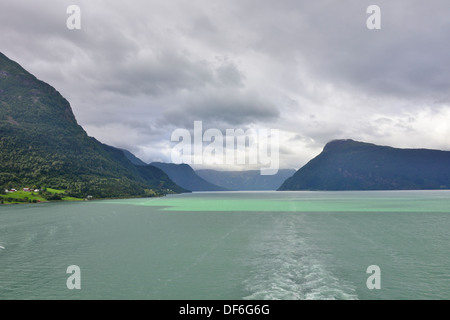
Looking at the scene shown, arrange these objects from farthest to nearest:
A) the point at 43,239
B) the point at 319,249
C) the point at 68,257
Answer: the point at 43,239, the point at 319,249, the point at 68,257

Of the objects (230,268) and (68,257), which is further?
(68,257)

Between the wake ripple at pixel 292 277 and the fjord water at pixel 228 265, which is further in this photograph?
the fjord water at pixel 228 265

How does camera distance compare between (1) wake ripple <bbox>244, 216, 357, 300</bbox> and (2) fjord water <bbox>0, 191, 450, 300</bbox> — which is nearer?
(1) wake ripple <bbox>244, 216, 357, 300</bbox>

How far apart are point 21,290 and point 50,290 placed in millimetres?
3249

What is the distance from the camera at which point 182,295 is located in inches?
1104

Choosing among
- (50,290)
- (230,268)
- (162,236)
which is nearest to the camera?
(50,290)

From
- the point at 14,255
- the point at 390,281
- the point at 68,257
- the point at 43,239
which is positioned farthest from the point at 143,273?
the point at 43,239

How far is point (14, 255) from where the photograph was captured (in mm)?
46375

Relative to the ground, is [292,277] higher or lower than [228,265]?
higher

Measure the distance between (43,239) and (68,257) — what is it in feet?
74.8

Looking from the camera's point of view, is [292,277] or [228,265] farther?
[228,265]
